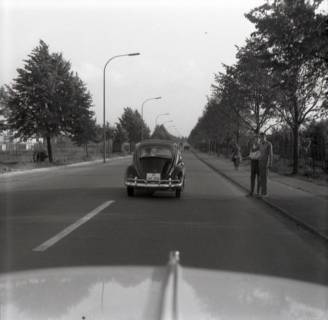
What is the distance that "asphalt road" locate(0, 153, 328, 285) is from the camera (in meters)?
6.32

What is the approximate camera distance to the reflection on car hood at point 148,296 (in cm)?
270

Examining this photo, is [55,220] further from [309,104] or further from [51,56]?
[51,56]

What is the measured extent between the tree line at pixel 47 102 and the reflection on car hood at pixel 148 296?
31078mm

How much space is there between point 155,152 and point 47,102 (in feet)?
68.4

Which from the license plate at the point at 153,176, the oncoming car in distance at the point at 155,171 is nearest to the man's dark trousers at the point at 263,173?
the oncoming car in distance at the point at 155,171

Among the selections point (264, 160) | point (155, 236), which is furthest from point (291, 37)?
point (155, 236)

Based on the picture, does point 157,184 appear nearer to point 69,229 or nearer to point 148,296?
point 69,229

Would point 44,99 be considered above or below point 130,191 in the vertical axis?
above

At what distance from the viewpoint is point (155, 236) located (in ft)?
26.7

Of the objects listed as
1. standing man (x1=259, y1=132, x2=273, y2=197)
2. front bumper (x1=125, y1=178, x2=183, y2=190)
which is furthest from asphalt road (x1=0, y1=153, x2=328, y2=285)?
standing man (x1=259, y1=132, x2=273, y2=197)

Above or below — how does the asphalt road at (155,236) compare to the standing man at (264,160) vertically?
below

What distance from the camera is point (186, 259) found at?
650cm

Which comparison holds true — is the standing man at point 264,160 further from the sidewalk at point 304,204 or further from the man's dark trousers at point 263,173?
the sidewalk at point 304,204

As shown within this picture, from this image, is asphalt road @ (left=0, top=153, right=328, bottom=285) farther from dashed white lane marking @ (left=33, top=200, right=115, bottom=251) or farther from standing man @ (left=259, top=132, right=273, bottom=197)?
standing man @ (left=259, top=132, right=273, bottom=197)
